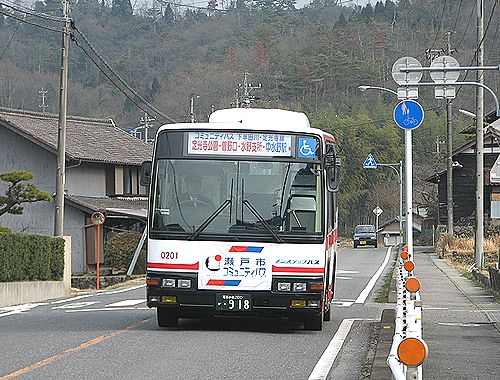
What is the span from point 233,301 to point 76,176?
31426 mm

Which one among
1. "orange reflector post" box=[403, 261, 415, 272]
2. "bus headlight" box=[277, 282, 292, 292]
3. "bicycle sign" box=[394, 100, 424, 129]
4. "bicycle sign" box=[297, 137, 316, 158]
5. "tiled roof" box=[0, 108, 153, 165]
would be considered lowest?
"bus headlight" box=[277, 282, 292, 292]

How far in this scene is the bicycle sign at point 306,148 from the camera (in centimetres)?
1370

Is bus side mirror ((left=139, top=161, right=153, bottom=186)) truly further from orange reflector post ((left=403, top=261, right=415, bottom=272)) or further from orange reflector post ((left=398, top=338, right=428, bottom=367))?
orange reflector post ((left=398, top=338, right=428, bottom=367))

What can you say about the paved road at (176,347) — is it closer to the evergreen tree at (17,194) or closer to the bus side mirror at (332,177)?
the bus side mirror at (332,177)

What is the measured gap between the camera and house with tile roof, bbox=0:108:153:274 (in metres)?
41.5

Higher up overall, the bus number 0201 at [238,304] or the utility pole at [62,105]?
the utility pole at [62,105]

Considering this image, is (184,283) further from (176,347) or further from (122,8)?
(122,8)

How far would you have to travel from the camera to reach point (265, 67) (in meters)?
84.7

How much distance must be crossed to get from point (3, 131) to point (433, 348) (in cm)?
3439

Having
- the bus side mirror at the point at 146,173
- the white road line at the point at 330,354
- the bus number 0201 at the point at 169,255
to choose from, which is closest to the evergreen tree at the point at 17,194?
the bus side mirror at the point at 146,173

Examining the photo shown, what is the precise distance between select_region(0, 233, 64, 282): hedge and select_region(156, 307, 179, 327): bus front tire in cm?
1044

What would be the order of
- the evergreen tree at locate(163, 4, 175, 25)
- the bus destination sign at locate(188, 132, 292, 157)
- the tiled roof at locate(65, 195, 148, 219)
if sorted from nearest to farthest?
the bus destination sign at locate(188, 132, 292, 157) → the tiled roof at locate(65, 195, 148, 219) → the evergreen tree at locate(163, 4, 175, 25)

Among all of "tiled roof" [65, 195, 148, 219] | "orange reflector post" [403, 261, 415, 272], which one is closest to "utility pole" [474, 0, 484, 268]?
"tiled roof" [65, 195, 148, 219]

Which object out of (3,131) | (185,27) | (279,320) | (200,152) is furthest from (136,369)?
(185,27)
